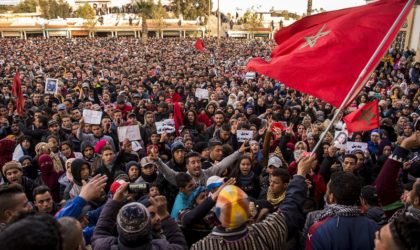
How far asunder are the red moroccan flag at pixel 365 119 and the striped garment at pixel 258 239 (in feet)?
13.9

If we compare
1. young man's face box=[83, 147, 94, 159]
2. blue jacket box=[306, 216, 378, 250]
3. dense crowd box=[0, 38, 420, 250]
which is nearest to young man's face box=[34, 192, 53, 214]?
dense crowd box=[0, 38, 420, 250]

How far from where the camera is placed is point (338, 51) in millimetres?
3742

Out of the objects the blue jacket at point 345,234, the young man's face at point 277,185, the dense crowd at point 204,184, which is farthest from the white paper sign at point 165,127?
the blue jacket at point 345,234

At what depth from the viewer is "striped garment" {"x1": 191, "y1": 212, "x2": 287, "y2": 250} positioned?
225 cm

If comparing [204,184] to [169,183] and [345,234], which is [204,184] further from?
[345,234]

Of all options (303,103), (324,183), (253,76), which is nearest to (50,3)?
(253,76)

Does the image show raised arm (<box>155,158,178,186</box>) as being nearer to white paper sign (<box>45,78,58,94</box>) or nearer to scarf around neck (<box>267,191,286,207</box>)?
scarf around neck (<box>267,191,286,207</box>)

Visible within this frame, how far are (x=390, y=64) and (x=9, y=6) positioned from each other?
94140 mm

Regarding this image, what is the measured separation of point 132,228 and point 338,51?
2.64m

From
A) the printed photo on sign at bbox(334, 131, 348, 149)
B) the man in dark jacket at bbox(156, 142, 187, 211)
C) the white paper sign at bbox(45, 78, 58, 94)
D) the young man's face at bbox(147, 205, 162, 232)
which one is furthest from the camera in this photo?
the white paper sign at bbox(45, 78, 58, 94)

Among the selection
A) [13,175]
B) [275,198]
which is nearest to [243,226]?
[275,198]

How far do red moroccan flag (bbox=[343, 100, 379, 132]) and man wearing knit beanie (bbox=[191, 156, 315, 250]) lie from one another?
4.12 m

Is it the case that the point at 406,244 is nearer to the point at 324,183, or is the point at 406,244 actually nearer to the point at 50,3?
the point at 324,183

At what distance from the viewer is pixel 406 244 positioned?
5.93ft
